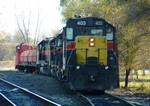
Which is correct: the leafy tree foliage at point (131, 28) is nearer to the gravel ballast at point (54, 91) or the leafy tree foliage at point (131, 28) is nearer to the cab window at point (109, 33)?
the cab window at point (109, 33)

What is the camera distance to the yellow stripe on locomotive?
363 inches

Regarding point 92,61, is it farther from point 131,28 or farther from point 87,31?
point 131,28

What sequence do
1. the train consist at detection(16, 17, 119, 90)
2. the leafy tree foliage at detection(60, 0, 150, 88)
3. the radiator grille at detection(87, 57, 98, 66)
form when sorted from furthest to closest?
the leafy tree foliage at detection(60, 0, 150, 88)
the radiator grille at detection(87, 57, 98, 66)
the train consist at detection(16, 17, 119, 90)

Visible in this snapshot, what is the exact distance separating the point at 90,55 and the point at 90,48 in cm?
33

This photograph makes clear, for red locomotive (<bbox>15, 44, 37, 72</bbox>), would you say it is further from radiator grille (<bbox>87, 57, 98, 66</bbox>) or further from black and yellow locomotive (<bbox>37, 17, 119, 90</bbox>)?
radiator grille (<bbox>87, 57, 98, 66</bbox>)

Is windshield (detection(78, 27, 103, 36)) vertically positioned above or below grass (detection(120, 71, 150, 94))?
above

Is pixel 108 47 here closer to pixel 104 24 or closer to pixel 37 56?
pixel 104 24

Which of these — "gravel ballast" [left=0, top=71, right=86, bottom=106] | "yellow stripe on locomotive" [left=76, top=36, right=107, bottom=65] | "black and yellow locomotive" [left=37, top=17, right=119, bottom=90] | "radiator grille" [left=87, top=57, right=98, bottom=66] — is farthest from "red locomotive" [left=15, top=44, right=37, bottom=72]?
"radiator grille" [left=87, top=57, right=98, bottom=66]

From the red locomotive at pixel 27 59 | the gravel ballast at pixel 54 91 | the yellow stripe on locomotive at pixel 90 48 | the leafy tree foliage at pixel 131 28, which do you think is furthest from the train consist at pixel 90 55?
the red locomotive at pixel 27 59

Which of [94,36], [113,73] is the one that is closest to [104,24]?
[94,36]

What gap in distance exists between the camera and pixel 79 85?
8758mm

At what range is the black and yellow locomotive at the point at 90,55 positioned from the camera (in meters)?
8.77

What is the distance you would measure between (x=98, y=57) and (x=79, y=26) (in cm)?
164

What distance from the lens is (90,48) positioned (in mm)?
9320
